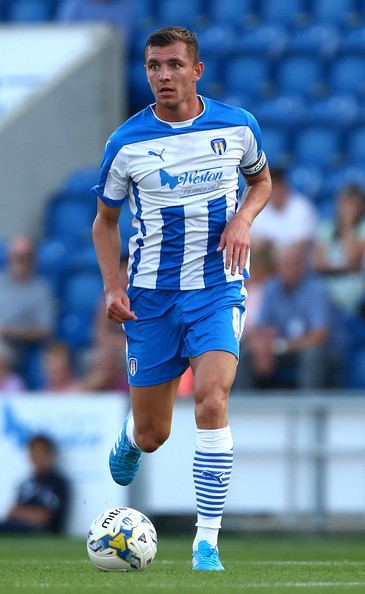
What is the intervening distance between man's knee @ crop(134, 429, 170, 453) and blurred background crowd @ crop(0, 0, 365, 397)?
318 cm

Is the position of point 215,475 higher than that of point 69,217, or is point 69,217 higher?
point 215,475

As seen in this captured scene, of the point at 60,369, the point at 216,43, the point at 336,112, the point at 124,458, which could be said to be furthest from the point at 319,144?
the point at 124,458

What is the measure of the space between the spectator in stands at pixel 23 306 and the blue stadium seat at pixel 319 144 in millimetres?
3174

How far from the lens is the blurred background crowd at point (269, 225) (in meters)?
10.9

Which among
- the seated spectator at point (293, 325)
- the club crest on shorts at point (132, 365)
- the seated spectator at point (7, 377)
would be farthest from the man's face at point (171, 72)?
the seated spectator at point (7, 377)

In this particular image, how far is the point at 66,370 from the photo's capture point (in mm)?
11461

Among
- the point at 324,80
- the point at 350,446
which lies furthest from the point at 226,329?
the point at 324,80

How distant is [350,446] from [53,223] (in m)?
4.43

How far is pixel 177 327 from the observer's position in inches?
266

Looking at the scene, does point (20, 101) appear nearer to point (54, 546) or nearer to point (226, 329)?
point (54, 546)

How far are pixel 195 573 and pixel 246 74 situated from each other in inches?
367

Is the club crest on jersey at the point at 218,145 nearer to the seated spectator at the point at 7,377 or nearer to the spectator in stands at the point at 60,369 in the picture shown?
the spectator in stands at the point at 60,369

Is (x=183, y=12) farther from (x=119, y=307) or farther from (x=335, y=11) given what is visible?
(x=119, y=307)

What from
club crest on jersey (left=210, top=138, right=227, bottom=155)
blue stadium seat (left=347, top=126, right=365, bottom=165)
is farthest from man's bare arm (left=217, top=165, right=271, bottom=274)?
blue stadium seat (left=347, top=126, right=365, bottom=165)
